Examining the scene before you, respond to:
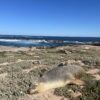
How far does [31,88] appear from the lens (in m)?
7.63

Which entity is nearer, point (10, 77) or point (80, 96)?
point (80, 96)

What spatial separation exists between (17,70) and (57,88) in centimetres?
322

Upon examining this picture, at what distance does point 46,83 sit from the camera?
311 inches

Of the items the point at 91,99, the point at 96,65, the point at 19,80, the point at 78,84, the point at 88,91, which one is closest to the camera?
the point at 91,99

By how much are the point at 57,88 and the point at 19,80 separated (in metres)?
1.70

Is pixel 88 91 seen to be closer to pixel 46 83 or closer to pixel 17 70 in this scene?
pixel 46 83

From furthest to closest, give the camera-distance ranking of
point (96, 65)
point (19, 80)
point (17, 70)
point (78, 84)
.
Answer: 1. point (96, 65)
2. point (17, 70)
3. point (19, 80)
4. point (78, 84)

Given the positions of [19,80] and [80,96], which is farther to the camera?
[19,80]

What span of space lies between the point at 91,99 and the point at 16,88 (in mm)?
2706

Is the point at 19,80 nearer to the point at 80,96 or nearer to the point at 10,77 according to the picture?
the point at 10,77

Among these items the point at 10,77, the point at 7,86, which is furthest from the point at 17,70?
the point at 7,86

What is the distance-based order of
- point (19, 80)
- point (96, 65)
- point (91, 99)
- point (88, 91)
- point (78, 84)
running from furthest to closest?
point (96, 65) → point (19, 80) → point (78, 84) → point (88, 91) → point (91, 99)

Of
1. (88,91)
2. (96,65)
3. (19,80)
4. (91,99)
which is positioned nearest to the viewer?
(91,99)

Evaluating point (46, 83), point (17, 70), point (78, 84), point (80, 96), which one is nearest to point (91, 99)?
point (80, 96)
